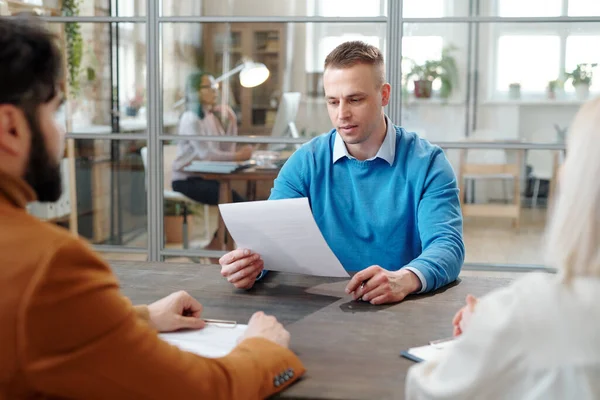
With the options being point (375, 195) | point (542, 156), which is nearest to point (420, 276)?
point (375, 195)

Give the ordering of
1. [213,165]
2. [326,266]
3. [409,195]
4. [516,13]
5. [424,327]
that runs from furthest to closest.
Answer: [213,165] → [516,13] → [409,195] → [326,266] → [424,327]

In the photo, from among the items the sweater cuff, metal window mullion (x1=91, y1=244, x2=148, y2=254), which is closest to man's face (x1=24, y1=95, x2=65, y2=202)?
the sweater cuff

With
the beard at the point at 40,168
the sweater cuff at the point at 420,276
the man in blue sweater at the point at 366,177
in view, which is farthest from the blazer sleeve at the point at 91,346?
the man in blue sweater at the point at 366,177

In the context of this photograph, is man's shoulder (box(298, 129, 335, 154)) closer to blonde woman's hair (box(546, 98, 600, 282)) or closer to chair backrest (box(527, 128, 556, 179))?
blonde woman's hair (box(546, 98, 600, 282))

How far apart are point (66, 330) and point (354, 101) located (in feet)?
4.92

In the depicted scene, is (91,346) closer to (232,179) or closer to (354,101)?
(354,101)

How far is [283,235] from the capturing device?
1714 mm

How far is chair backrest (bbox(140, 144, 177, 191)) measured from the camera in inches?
164

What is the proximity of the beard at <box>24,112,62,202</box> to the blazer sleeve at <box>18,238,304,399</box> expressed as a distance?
0.45 feet

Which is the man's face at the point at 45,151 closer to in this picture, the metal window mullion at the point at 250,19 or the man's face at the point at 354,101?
the man's face at the point at 354,101

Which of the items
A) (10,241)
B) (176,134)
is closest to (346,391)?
(10,241)

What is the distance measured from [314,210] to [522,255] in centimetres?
218

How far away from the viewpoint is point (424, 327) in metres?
1.48

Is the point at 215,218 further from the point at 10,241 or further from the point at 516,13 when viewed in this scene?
the point at 10,241
